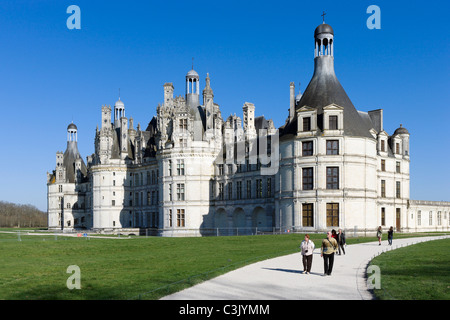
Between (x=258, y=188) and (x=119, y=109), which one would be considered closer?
(x=258, y=188)

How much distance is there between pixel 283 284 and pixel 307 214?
114ft

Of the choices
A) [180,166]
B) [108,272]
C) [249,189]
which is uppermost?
[180,166]

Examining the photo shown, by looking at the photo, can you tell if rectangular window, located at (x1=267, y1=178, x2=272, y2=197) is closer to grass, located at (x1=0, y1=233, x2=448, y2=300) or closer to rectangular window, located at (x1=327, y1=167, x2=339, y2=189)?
rectangular window, located at (x1=327, y1=167, x2=339, y2=189)

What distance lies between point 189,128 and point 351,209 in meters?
27.9

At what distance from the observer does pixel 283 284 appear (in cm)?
1853

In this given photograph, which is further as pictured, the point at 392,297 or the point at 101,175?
the point at 101,175

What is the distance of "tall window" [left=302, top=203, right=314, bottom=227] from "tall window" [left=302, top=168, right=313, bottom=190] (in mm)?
1780

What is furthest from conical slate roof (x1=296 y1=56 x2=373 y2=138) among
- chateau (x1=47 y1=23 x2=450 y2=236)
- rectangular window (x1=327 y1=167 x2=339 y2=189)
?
rectangular window (x1=327 y1=167 x2=339 y2=189)

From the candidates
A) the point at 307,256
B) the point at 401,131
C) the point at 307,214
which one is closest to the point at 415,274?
the point at 307,256

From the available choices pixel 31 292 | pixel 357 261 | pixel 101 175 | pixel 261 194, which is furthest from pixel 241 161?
pixel 31 292

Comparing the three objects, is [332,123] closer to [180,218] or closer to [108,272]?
[180,218]
